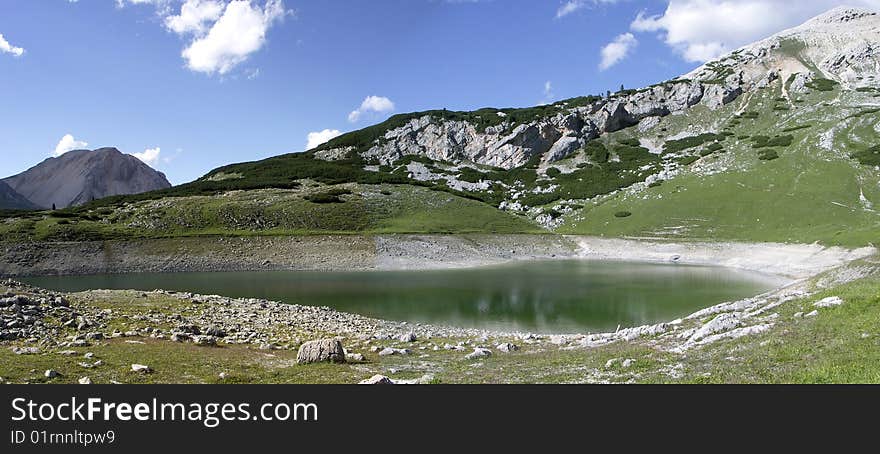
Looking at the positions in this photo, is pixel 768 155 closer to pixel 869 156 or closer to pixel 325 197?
pixel 869 156

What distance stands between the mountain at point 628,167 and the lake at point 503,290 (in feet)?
68.5

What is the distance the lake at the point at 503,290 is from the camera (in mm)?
32781

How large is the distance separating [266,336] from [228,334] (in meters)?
1.62

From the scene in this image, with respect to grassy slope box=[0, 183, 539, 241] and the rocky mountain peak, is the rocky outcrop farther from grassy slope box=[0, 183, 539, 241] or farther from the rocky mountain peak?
grassy slope box=[0, 183, 539, 241]

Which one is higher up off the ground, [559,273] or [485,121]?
[485,121]

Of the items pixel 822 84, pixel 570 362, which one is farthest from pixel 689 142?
pixel 570 362

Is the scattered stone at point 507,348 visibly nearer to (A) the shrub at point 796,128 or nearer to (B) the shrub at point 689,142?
(B) the shrub at point 689,142

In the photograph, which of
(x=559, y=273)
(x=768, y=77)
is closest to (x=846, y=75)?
(x=768, y=77)

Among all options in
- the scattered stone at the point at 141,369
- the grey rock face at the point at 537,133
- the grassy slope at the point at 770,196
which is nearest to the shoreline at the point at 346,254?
the grassy slope at the point at 770,196

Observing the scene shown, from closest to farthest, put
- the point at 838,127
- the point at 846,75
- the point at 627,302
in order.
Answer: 1. the point at 627,302
2. the point at 838,127
3. the point at 846,75

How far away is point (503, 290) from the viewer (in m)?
46.1

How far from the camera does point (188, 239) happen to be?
7381cm

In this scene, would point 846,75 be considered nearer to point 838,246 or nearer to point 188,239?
point 838,246
